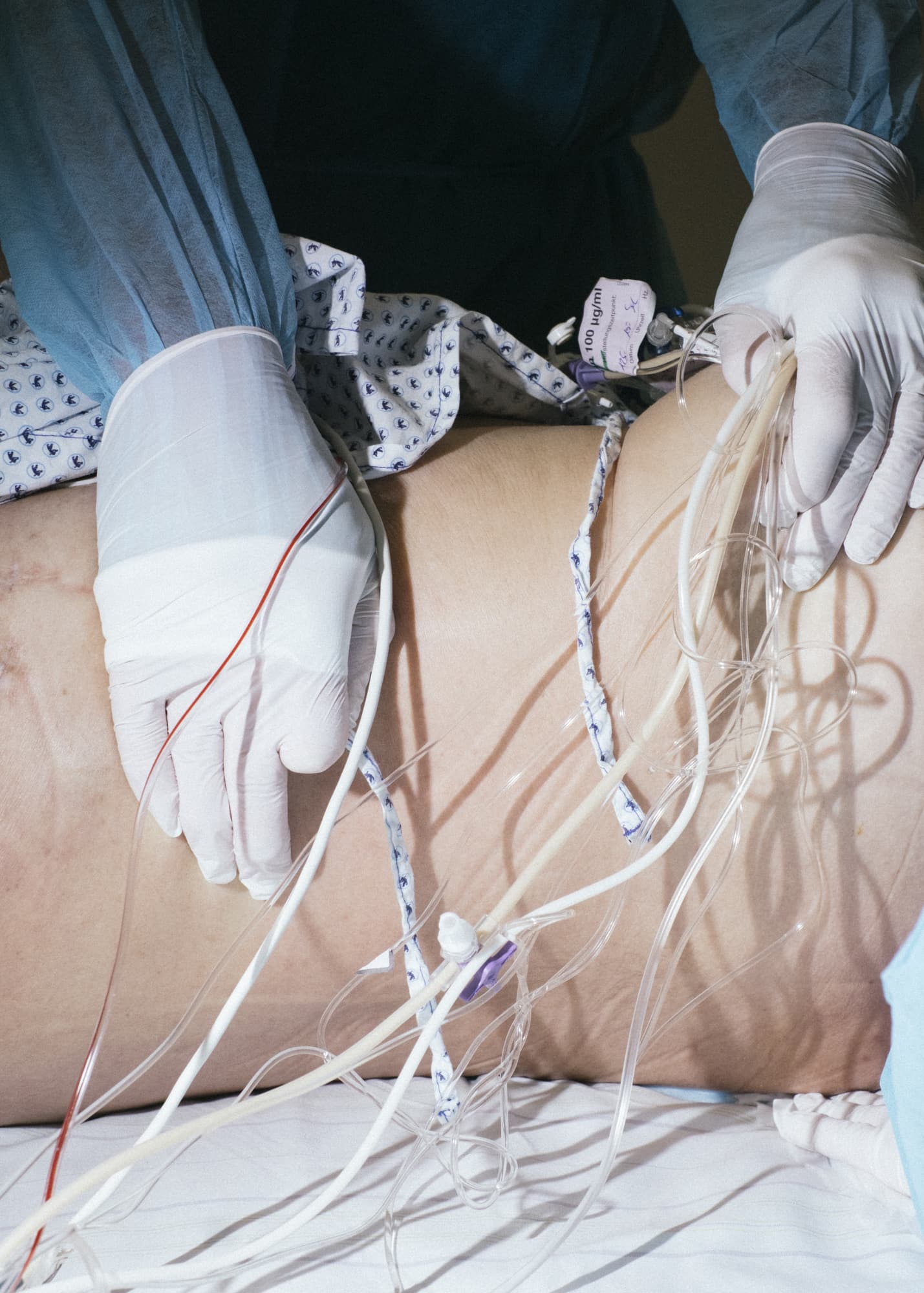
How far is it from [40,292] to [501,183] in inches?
24.7

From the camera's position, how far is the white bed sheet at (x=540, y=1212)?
68 centimetres

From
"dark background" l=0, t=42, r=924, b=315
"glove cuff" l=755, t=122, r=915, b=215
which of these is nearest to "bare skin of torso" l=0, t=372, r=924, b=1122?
"glove cuff" l=755, t=122, r=915, b=215

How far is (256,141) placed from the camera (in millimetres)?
1070

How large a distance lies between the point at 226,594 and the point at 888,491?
510mm

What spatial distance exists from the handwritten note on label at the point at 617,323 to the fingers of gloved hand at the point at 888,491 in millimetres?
250

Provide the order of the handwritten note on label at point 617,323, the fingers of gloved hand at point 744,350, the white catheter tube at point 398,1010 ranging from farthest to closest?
the handwritten note on label at point 617,323, the fingers of gloved hand at point 744,350, the white catheter tube at point 398,1010

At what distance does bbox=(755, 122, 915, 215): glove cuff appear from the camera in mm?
922

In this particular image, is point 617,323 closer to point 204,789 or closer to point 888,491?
point 888,491

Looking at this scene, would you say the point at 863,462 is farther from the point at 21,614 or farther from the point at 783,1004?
the point at 21,614

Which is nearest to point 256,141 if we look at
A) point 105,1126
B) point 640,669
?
point 640,669

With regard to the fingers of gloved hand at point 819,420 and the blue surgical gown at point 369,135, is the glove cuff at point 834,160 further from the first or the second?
the fingers of gloved hand at point 819,420

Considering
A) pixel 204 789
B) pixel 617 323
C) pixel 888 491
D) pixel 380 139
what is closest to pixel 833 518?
pixel 888 491

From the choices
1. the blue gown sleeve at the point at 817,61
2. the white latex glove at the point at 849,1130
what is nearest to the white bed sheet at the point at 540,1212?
the white latex glove at the point at 849,1130

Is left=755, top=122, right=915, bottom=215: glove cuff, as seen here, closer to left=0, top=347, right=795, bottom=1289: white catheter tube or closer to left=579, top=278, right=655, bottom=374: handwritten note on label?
left=579, top=278, right=655, bottom=374: handwritten note on label
